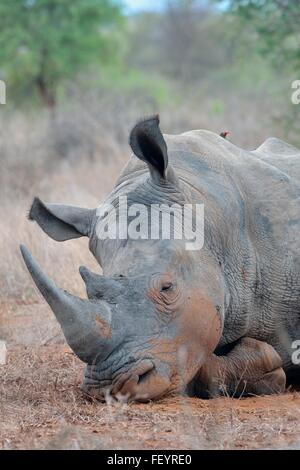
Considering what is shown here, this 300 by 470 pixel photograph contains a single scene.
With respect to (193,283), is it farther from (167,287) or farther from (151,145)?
(151,145)

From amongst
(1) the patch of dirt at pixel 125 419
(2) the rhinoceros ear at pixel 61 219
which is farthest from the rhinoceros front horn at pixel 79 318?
(2) the rhinoceros ear at pixel 61 219

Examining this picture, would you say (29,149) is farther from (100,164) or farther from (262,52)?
(262,52)

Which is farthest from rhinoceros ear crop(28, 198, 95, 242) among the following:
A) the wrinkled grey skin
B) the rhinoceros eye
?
the rhinoceros eye

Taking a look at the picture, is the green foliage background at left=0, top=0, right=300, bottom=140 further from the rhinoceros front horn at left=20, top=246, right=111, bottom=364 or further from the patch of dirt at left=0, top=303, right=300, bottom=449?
the rhinoceros front horn at left=20, top=246, right=111, bottom=364

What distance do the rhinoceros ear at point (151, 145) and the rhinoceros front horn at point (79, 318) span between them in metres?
0.98

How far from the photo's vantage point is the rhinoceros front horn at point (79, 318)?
210 inches

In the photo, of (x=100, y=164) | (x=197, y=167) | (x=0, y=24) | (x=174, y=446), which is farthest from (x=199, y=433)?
(x=0, y=24)

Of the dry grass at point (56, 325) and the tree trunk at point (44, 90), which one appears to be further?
the tree trunk at point (44, 90)

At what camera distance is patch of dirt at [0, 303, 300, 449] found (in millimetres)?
4809

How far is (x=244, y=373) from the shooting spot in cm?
621

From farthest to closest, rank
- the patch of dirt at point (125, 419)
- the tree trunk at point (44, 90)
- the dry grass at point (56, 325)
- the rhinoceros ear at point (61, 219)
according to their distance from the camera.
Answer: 1. the tree trunk at point (44, 90)
2. the rhinoceros ear at point (61, 219)
3. the dry grass at point (56, 325)
4. the patch of dirt at point (125, 419)

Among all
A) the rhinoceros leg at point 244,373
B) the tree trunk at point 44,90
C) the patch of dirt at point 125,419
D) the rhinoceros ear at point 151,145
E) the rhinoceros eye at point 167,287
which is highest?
the tree trunk at point 44,90

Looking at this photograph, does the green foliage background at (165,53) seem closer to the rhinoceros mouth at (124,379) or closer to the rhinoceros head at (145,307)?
the rhinoceros head at (145,307)

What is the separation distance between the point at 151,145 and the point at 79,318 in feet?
3.74
